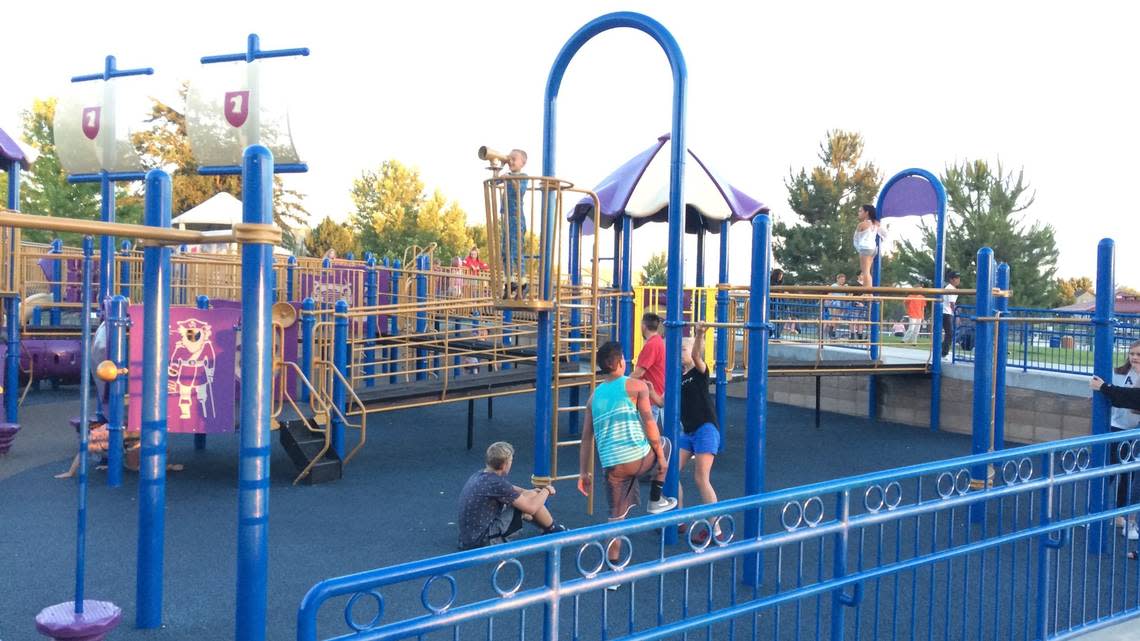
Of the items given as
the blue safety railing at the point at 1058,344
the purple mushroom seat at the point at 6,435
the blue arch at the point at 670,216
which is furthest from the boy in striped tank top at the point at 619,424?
the blue safety railing at the point at 1058,344

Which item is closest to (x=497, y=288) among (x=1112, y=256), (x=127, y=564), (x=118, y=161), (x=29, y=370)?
(x=127, y=564)

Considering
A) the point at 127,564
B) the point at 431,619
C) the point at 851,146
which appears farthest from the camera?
the point at 851,146

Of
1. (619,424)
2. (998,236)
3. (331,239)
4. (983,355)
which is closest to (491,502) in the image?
(619,424)

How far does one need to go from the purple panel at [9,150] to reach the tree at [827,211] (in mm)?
34083

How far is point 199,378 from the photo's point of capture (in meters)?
7.26

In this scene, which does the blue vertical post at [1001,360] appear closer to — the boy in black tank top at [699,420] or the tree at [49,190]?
the boy in black tank top at [699,420]

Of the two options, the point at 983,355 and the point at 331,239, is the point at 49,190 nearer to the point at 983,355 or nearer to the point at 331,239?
the point at 331,239

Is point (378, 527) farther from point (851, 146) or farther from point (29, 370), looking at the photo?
point (851, 146)

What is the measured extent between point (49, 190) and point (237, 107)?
86.4ft

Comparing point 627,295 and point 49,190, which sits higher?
point 49,190

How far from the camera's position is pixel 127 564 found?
6520 millimetres

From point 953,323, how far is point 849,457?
5.15 m

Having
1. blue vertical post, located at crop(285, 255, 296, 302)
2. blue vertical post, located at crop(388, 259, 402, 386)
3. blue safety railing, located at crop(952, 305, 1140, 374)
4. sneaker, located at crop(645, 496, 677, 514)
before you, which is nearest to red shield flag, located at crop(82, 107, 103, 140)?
blue vertical post, located at crop(285, 255, 296, 302)

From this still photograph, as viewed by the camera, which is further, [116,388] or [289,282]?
[289,282]
